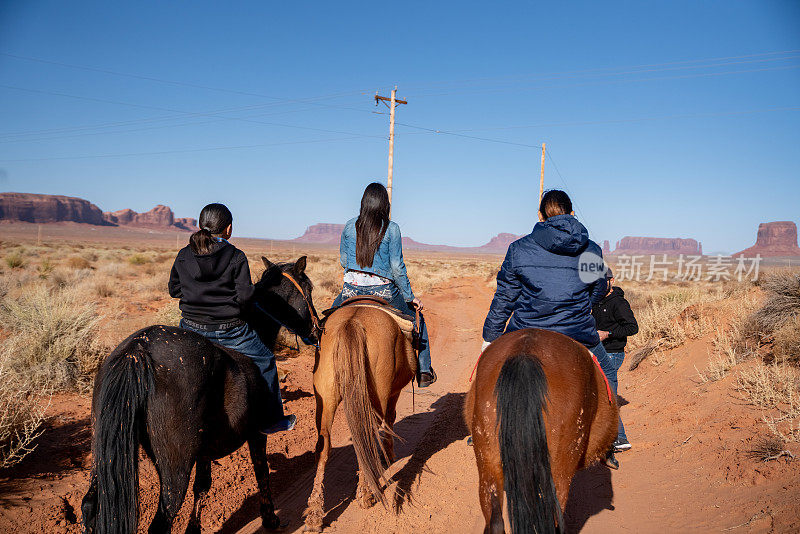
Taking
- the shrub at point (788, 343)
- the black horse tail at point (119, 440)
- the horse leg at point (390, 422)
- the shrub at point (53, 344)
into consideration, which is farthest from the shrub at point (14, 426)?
the shrub at point (788, 343)

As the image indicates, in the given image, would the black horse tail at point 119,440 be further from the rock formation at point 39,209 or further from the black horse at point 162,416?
the rock formation at point 39,209

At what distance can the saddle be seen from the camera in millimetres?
4648

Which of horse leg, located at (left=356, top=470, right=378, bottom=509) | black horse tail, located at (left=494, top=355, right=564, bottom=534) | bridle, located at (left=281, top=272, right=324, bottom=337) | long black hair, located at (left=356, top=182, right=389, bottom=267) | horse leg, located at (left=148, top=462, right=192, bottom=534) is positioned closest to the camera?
black horse tail, located at (left=494, top=355, right=564, bottom=534)

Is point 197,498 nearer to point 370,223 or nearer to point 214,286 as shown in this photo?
point 214,286

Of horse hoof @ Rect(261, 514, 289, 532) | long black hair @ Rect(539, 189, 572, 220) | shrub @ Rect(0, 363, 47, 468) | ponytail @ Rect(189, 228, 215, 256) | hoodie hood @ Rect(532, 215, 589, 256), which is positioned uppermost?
long black hair @ Rect(539, 189, 572, 220)

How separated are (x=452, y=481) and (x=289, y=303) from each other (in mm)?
2593

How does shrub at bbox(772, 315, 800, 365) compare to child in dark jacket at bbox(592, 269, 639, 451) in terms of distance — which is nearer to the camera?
child in dark jacket at bbox(592, 269, 639, 451)

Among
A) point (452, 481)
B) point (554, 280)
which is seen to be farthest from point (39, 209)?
point (554, 280)

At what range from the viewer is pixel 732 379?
706cm

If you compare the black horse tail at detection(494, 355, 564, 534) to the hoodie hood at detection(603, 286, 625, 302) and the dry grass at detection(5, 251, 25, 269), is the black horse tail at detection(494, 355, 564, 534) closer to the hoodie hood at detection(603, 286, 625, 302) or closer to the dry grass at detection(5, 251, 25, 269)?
the hoodie hood at detection(603, 286, 625, 302)

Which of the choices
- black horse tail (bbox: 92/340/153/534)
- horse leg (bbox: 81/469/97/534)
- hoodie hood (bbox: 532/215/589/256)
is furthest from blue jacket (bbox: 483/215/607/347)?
horse leg (bbox: 81/469/97/534)

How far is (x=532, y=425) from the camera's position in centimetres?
260

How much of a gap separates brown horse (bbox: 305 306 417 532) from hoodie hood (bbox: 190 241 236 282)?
3.60 ft

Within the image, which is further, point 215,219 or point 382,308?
point 382,308
